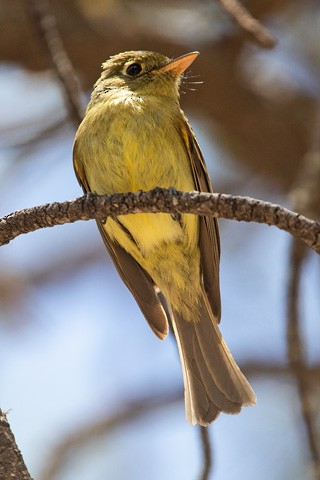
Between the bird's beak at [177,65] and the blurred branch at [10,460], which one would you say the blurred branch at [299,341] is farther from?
the blurred branch at [10,460]

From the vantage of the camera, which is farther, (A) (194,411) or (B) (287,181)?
(B) (287,181)

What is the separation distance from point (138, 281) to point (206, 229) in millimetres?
483

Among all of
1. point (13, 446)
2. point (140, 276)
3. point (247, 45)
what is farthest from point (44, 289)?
point (13, 446)

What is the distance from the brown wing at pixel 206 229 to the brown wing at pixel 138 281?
0.30 m

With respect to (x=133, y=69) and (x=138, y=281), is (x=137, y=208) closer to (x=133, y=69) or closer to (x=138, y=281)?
(x=138, y=281)

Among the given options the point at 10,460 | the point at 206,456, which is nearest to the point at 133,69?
the point at 206,456

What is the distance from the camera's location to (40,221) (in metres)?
3.19

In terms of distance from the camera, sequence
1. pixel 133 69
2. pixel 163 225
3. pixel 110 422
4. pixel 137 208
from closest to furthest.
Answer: pixel 137 208 → pixel 163 225 → pixel 133 69 → pixel 110 422

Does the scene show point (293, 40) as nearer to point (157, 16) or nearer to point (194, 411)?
point (157, 16)

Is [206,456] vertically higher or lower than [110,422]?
lower

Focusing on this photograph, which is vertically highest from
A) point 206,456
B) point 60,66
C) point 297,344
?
point 60,66

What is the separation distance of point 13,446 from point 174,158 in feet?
6.65

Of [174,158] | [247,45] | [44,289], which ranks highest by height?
[247,45]

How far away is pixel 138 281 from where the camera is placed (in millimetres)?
4688
